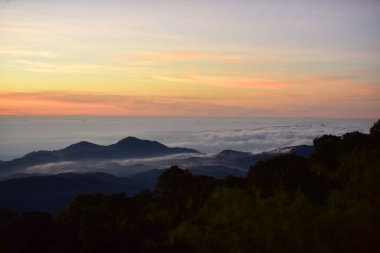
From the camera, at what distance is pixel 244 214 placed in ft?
36.4

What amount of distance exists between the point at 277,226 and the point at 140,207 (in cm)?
1995

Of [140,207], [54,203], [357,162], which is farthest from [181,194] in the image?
[54,203]

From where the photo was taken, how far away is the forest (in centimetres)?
1118

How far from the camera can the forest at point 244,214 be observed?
36.7 feet

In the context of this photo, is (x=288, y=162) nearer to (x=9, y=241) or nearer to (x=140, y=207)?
(x=140, y=207)

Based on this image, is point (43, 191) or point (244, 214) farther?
point (43, 191)

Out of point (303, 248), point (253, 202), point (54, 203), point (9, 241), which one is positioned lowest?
point (54, 203)

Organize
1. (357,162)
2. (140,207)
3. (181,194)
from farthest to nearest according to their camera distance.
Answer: (181,194) → (140,207) → (357,162)

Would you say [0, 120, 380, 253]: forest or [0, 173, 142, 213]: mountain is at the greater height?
[0, 120, 380, 253]: forest

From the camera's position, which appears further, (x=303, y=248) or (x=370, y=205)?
(x=370, y=205)

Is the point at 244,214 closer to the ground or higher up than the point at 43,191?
higher up

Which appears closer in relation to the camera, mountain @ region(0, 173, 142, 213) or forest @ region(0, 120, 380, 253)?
forest @ region(0, 120, 380, 253)

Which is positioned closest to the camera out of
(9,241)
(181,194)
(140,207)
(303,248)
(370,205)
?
(303,248)

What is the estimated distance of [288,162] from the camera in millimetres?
33094
